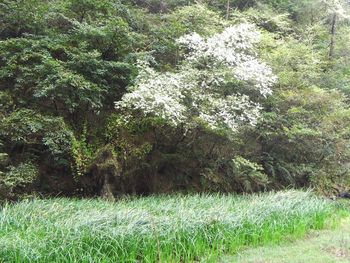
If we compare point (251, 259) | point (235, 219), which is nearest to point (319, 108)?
point (235, 219)

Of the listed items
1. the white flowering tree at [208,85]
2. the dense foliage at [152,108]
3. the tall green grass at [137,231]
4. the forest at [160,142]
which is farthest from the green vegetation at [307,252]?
the dense foliage at [152,108]

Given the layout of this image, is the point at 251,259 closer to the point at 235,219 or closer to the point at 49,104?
the point at 235,219

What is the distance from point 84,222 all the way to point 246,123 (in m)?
7.73

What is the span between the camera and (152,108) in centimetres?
976

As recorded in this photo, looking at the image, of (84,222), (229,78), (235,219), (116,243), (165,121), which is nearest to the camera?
(116,243)

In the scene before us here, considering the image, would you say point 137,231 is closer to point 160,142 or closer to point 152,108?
point 152,108

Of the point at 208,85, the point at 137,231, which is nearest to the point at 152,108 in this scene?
the point at 208,85

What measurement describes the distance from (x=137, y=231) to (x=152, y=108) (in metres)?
4.75

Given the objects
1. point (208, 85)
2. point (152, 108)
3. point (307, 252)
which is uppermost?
point (208, 85)

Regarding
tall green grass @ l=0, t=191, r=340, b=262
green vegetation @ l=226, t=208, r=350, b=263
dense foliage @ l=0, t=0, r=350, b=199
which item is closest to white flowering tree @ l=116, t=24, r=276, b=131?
dense foliage @ l=0, t=0, r=350, b=199

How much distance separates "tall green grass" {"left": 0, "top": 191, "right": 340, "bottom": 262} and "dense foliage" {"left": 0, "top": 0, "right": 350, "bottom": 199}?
2714 millimetres

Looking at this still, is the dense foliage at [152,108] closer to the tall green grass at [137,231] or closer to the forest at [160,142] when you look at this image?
the forest at [160,142]

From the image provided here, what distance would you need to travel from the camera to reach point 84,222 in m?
A: 5.55

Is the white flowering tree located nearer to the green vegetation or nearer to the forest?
the forest
